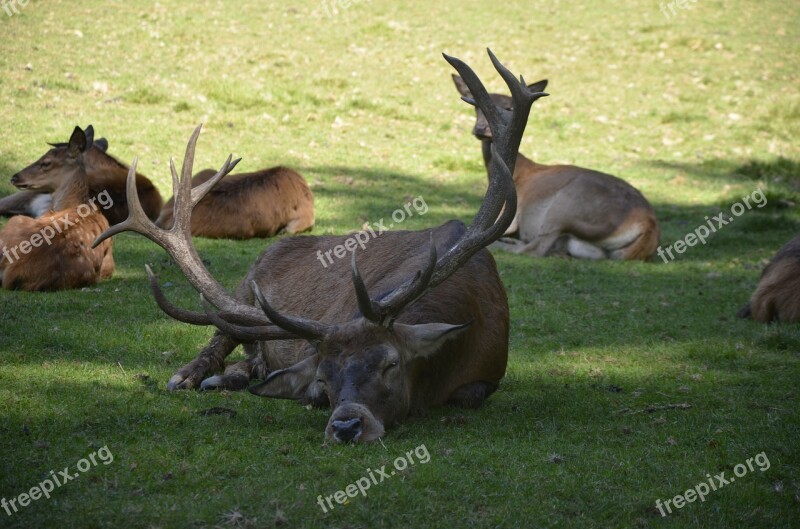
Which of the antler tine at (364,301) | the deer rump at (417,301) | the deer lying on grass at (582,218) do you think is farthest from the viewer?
the deer lying on grass at (582,218)

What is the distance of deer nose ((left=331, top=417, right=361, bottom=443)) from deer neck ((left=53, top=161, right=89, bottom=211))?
227 inches

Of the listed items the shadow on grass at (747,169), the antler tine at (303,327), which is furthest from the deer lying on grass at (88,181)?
the shadow on grass at (747,169)

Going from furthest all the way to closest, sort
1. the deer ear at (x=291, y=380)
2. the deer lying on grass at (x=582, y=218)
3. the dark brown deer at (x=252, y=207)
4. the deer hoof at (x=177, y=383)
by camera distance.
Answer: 1. the deer lying on grass at (x=582, y=218)
2. the dark brown deer at (x=252, y=207)
3. the deer hoof at (x=177, y=383)
4. the deer ear at (x=291, y=380)

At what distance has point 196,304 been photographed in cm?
852

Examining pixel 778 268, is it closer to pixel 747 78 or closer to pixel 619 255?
pixel 619 255


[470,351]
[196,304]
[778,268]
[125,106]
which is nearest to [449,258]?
[470,351]

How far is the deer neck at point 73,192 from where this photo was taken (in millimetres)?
9984

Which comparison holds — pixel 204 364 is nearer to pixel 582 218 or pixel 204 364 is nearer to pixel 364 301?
pixel 364 301

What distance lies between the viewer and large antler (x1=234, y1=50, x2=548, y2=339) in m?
5.39

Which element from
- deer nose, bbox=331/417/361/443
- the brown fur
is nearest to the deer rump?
the brown fur

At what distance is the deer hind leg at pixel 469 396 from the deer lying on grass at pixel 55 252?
14.2ft

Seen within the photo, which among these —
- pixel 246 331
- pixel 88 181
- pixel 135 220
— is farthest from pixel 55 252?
pixel 246 331

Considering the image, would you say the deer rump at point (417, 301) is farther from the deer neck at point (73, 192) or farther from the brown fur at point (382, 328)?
the deer neck at point (73, 192)

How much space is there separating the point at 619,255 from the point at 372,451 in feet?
23.9
